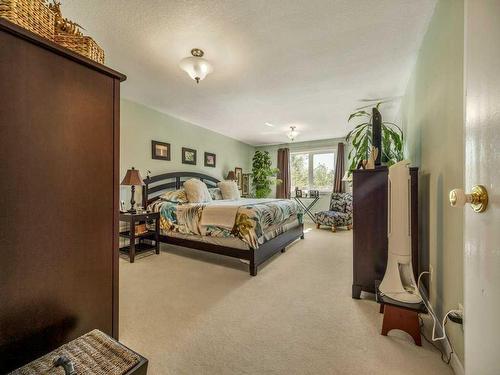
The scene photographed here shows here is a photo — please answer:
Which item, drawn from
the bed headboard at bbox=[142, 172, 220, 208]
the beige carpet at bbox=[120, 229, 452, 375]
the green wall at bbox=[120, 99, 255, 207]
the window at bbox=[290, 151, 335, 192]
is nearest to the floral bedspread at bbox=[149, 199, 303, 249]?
the bed headboard at bbox=[142, 172, 220, 208]

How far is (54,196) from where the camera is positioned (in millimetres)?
886

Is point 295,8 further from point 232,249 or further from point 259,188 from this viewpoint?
point 259,188

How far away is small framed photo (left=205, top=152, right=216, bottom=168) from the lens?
5.27 m

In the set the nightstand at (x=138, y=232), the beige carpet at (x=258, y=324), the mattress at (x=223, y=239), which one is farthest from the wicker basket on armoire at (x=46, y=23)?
the nightstand at (x=138, y=232)

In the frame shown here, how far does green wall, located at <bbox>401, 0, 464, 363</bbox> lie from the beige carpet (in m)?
0.44

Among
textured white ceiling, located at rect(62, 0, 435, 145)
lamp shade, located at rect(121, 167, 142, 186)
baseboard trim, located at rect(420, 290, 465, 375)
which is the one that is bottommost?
baseboard trim, located at rect(420, 290, 465, 375)

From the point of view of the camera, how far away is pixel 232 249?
279 centimetres

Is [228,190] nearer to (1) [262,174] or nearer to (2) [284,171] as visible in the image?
(1) [262,174]

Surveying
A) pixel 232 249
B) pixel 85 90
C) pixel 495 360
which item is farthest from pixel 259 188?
pixel 495 360

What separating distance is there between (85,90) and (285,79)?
235 cm

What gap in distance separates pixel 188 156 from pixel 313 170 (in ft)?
12.0

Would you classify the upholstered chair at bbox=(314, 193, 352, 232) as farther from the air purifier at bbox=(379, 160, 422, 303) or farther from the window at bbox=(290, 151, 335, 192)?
the air purifier at bbox=(379, 160, 422, 303)

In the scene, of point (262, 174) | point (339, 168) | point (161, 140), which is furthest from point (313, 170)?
point (161, 140)

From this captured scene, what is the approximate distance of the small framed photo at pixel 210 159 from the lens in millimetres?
5271
